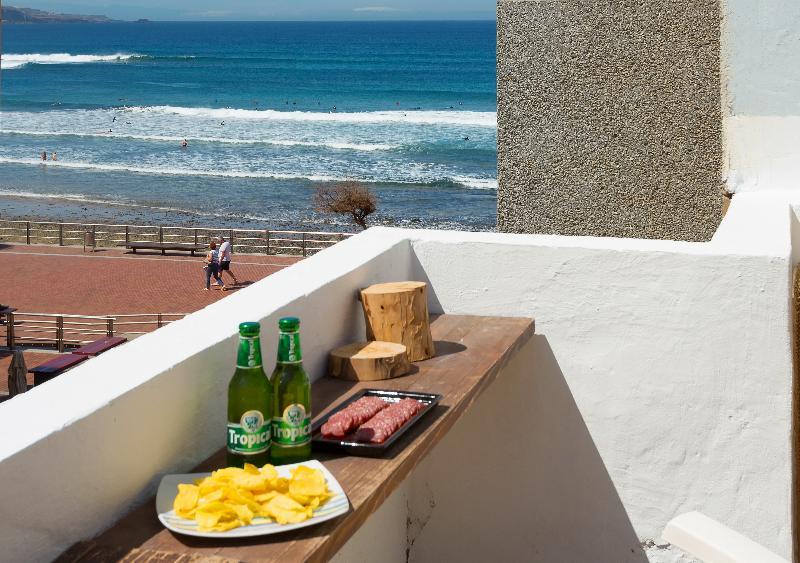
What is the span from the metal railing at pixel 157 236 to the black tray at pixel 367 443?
64.7 feet

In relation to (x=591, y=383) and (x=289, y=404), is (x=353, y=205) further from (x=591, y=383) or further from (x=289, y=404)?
(x=289, y=404)

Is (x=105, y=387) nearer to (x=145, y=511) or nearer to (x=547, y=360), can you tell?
(x=145, y=511)

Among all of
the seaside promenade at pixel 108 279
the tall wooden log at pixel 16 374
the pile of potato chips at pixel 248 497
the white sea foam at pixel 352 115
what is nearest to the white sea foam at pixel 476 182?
the white sea foam at pixel 352 115

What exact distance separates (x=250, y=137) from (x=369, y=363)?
42.5 meters

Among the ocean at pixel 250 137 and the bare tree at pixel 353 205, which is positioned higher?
the ocean at pixel 250 137

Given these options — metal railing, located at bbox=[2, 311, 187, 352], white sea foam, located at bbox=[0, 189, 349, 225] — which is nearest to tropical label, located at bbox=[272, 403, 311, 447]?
metal railing, located at bbox=[2, 311, 187, 352]

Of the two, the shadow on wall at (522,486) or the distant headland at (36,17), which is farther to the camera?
the distant headland at (36,17)

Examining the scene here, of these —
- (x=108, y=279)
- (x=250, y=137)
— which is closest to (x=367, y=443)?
(x=108, y=279)

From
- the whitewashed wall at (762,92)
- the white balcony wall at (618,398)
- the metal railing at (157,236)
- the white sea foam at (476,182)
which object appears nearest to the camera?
the white balcony wall at (618,398)

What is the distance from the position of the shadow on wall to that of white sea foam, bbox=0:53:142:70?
3130 inches

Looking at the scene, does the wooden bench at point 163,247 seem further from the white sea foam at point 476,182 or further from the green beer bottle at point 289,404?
the green beer bottle at point 289,404

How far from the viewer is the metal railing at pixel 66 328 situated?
14133mm

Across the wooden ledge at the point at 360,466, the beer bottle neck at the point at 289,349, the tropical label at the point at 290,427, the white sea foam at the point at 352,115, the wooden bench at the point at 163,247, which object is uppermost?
the white sea foam at the point at 352,115

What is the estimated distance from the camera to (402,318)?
2.80 m
